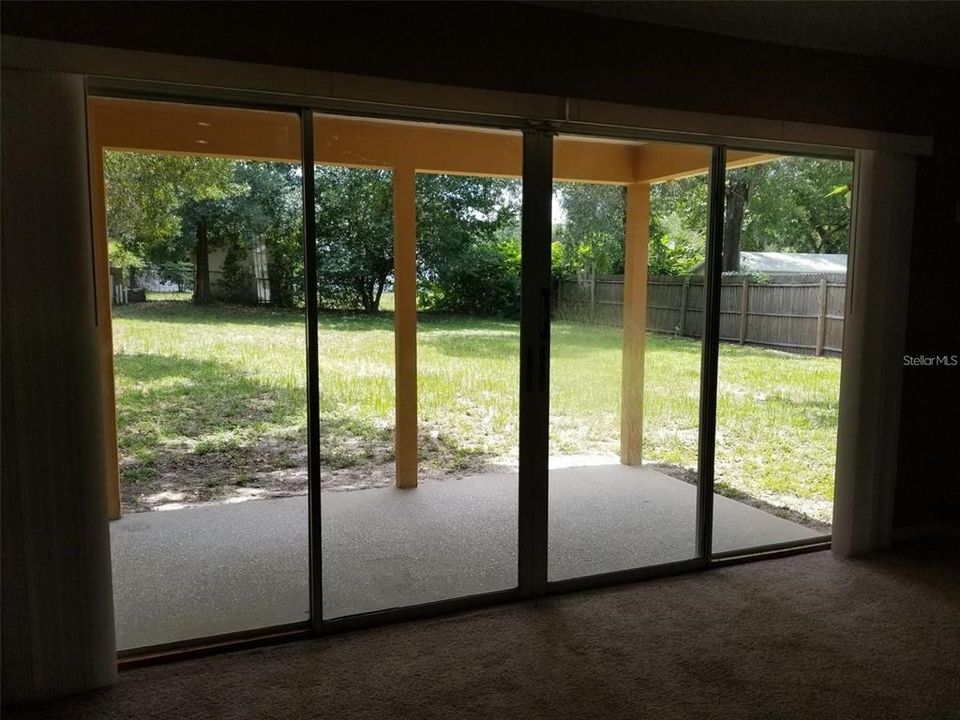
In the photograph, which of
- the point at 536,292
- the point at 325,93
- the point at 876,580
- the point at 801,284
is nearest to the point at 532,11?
the point at 325,93

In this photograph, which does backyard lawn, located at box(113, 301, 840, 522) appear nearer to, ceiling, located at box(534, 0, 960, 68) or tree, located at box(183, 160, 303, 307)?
tree, located at box(183, 160, 303, 307)

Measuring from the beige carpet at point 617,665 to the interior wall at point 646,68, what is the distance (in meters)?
1.14

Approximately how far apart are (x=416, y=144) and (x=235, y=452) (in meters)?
1.49

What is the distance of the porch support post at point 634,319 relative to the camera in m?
3.28

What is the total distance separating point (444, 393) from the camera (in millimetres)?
3154

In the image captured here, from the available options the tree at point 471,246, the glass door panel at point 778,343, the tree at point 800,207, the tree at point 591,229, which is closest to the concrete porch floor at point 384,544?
the glass door panel at point 778,343

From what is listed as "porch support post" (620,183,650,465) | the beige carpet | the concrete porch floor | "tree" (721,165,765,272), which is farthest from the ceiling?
the beige carpet

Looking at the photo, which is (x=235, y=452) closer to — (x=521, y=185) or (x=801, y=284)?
(x=521, y=185)

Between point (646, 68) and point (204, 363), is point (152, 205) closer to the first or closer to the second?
point (204, 363)

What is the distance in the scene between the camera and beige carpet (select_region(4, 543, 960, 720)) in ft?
7.52

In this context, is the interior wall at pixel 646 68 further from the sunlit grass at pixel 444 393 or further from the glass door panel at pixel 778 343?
the sunlit grass at pixel 444 393

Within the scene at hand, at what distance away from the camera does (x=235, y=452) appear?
2854 millimetres

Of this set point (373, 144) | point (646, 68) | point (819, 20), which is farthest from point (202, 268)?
→ point (819, 20)

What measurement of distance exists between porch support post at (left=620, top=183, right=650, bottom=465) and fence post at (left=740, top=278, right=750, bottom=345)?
51 cm
